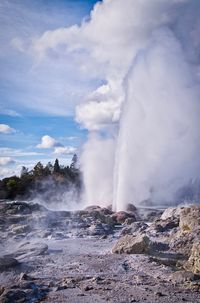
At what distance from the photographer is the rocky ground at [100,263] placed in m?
9.21

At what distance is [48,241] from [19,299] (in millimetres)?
9386

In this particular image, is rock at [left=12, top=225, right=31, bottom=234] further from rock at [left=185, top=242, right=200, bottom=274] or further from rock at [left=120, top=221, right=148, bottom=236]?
rock at [left=185, top=242, right=200, bottom=274]

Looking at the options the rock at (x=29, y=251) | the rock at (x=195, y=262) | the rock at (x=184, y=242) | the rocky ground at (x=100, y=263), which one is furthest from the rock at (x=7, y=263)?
the rock at (x=184, y=242)

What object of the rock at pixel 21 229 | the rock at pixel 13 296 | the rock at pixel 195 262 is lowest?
the rock at pixel 13 296

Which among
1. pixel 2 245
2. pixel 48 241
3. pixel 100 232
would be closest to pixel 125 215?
pixel 100 232

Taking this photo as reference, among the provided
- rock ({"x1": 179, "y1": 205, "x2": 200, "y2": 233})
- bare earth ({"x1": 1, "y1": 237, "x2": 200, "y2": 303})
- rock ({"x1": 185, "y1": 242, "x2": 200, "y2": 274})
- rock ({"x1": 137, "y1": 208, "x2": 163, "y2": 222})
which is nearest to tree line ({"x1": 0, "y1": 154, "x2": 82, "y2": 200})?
rock ({"x1": 137, "y1": 208, "x2": 163, "y2": 222})

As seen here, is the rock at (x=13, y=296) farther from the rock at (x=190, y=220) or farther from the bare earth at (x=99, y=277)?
the rock at (x=190, y=220)

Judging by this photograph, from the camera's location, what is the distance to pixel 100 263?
41.9ft

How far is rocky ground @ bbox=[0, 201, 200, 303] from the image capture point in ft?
30.2

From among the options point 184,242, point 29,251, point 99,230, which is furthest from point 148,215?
point 29,251

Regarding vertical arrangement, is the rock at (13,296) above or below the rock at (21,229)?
below

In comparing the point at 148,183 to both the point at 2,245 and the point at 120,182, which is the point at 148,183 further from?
the point at 2,245

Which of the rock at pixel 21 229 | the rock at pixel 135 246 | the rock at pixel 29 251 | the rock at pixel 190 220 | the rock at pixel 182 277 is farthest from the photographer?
the rock at pixel 21 229

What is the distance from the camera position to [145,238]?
14289mm
